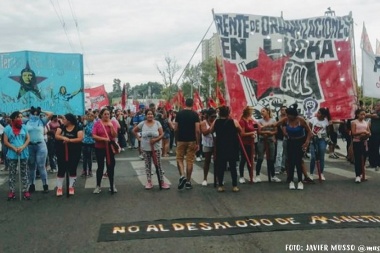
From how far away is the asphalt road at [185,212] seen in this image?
5.35 meters

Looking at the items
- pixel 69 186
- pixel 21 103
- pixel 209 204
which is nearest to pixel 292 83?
pixel 209 204

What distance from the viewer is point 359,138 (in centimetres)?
992

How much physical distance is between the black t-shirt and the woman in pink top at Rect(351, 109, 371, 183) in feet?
11.6

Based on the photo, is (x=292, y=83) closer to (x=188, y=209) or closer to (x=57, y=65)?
(x=188, y=209)

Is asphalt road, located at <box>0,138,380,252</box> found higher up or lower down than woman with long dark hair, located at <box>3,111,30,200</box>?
lower down

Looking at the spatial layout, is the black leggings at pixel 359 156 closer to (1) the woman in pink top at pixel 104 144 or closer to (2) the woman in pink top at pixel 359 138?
(2) the woman in pink top at pixel 359 138

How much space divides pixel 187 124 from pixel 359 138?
3.77 m

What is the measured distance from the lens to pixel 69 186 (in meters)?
8.95

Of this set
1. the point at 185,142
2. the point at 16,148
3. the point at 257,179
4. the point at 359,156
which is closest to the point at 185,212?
the point at 185,142

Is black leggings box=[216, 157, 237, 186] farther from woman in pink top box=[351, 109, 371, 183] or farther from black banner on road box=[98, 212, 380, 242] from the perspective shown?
woman in pink top box=[351, 109, 371, 183]

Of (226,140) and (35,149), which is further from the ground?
(226,140)

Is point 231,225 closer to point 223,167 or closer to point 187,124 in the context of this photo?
point 223,167

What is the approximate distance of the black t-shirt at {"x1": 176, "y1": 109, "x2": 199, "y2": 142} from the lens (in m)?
9.27

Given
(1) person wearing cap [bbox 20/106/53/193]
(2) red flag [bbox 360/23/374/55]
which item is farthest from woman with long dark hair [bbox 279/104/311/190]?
(1) person wearing cap [bbox 20/106/53/193]
